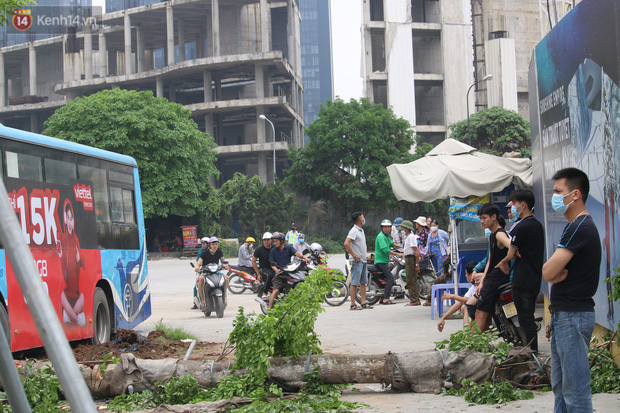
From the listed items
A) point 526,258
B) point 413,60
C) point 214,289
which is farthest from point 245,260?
point 413,60

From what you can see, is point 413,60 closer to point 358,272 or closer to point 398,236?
point 398,236

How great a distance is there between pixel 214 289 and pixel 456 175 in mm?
5516

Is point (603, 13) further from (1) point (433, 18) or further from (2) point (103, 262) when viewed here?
(1) point (433, 18)

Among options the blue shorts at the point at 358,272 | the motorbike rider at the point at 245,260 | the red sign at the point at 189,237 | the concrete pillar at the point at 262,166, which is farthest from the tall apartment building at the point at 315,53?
the blue shorts at the point at 358,272

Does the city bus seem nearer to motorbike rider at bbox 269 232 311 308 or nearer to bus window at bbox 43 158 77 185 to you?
bus window at bbox 43 158 77 185

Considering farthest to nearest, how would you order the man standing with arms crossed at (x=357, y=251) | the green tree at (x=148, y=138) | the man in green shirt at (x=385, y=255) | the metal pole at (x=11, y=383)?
1. the green tree at (x=148, y=138)
2. the man in green shirt at (x=385, y=255)
3. the man standing with arms crossed at (x=357, y=251)
4. the metal pole at (x=11, y=383)

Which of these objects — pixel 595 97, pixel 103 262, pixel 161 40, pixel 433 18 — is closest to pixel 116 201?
pixel 103 262

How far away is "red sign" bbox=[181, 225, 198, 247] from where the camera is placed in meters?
47.7

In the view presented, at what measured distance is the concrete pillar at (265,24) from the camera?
228ft

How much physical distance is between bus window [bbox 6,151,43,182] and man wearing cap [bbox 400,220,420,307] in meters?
7.65

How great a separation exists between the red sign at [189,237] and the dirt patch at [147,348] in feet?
123

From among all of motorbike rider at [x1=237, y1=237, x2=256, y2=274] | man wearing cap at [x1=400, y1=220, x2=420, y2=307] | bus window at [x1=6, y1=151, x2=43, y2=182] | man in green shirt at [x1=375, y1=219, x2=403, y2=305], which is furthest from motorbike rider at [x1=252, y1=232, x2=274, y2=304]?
motorbike rider at [x1=237, y1=237, x2=256, y2=274]

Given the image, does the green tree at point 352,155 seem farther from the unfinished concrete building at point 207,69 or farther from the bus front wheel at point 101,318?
the bus front wheel at point 101,318

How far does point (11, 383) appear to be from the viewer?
264 cm
